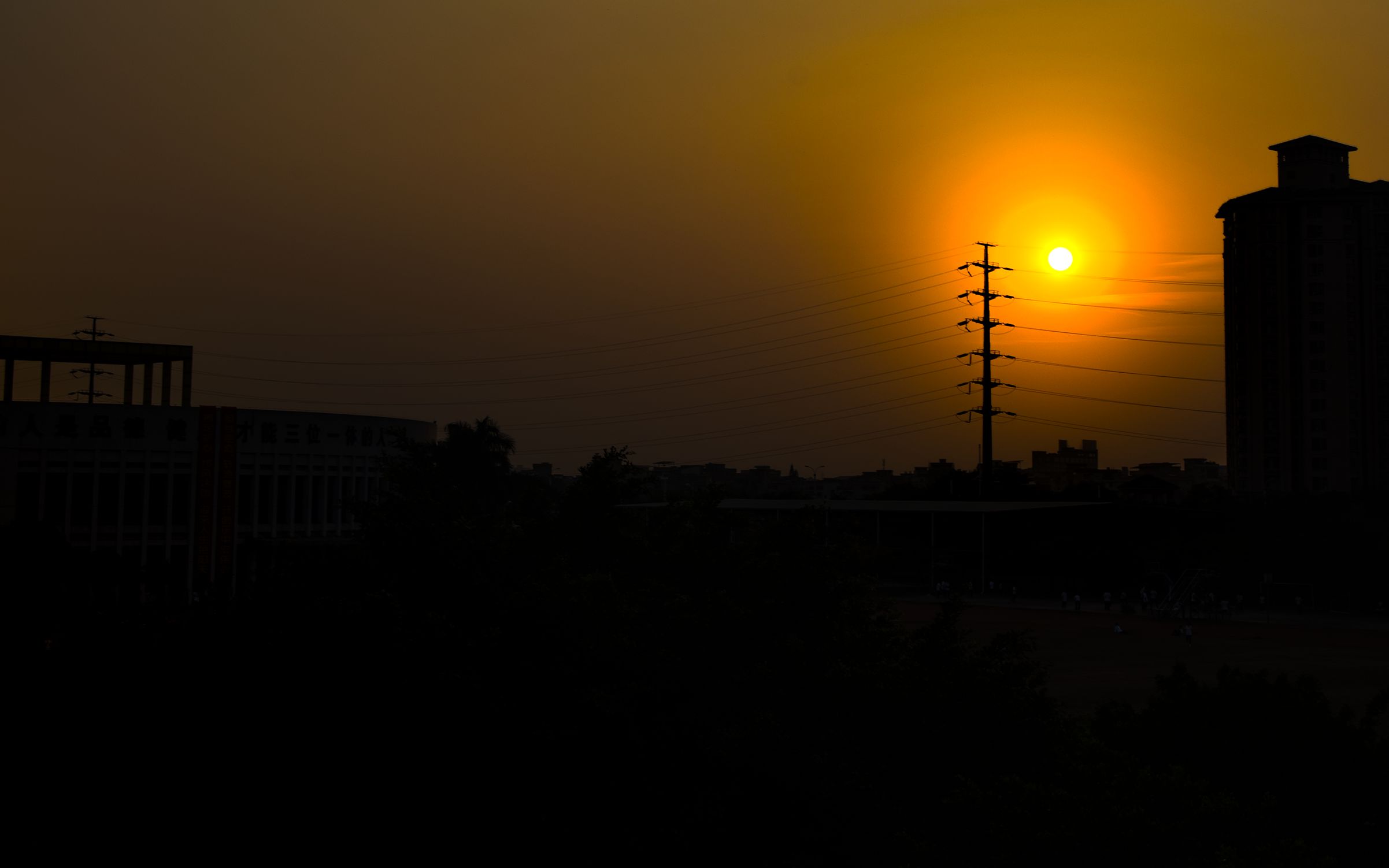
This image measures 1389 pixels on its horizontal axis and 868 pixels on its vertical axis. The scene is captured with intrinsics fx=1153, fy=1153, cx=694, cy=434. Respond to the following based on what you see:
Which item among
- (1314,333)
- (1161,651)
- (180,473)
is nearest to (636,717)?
(180,473)

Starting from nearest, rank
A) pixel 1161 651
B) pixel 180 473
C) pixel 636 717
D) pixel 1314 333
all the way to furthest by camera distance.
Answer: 1. pixel 636 717
2. pixel 180 473
3. pixel 1161 651
4. pixel 1314 333

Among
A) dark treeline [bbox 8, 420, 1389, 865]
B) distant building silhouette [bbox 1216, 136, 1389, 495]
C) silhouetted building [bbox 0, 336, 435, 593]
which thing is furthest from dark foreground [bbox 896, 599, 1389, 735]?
distant building silhouette [bbox 1216, 136, 1389, 495]

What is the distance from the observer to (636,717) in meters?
14.7

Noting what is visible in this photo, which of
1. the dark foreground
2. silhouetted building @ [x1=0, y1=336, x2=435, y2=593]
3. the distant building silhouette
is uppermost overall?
the distant building silhouette

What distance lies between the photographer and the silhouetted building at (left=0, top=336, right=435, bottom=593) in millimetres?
42250

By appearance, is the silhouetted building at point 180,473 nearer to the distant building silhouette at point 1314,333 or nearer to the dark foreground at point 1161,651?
the dark foreground at point 1161,651

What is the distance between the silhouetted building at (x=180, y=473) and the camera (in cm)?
4225

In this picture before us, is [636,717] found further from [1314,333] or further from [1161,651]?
[1314,333]

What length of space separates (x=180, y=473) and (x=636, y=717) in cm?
3647

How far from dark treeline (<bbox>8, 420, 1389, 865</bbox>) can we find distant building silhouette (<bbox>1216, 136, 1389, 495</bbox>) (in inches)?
4459

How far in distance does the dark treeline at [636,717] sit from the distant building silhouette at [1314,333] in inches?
4459

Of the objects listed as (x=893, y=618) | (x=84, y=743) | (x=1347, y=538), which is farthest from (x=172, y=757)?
(x=1347, y=538)

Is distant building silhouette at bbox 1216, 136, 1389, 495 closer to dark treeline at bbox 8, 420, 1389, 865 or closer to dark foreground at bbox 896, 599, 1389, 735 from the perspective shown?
dark foreground at bbox 896, 599, 1389, 735

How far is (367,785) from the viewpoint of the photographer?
12.2m
